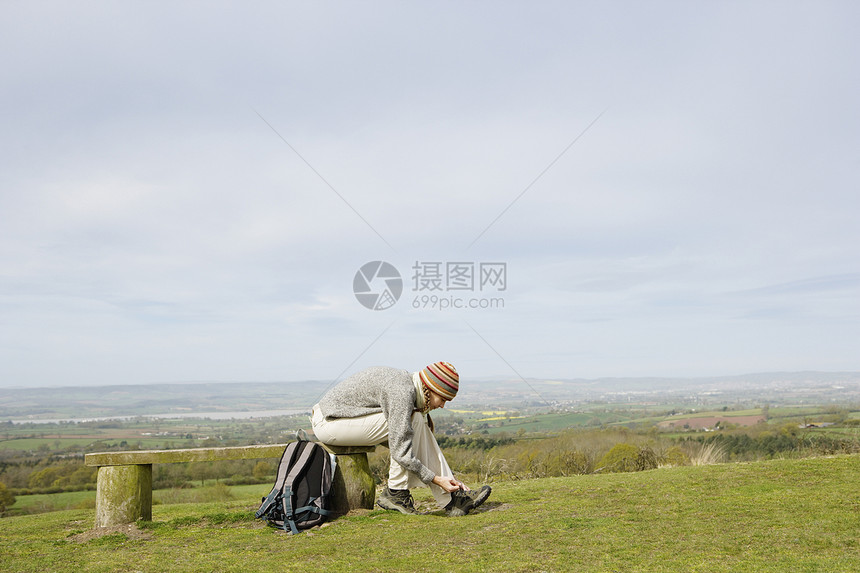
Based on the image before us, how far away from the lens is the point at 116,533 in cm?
549

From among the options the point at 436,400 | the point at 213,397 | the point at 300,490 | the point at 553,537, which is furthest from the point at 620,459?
the point at 213,397

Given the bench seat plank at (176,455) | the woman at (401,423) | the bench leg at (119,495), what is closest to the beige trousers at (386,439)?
the woman at (401,423)

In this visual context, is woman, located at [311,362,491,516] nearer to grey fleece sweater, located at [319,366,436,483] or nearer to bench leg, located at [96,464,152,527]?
grey fleece sweater, located at [319,366,436,483]

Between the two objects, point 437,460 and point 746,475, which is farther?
point 746,475

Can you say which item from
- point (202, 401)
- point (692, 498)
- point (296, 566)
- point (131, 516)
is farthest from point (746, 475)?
point (202, 401)

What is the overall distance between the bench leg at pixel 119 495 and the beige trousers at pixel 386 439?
181cm

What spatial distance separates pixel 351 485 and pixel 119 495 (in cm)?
225

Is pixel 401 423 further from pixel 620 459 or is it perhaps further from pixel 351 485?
pixel 620 459

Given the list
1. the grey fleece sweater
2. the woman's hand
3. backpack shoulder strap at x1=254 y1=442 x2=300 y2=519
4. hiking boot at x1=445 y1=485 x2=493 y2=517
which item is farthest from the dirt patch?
hiking boot at x1=445 y1=485 x2=493 y2=517

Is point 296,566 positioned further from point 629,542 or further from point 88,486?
point 88,486

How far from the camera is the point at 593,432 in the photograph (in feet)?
49.0

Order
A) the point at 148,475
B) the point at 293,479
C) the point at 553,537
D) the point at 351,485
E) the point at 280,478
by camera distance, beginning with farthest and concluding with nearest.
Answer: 1. the point at 351,485
2. the point at 148,475
3. the point at 280,478
4. the point at 293,479
5. the point at 553,537

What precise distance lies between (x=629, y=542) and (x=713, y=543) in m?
0.57

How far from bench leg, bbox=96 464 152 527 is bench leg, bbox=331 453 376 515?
75.6 inches
